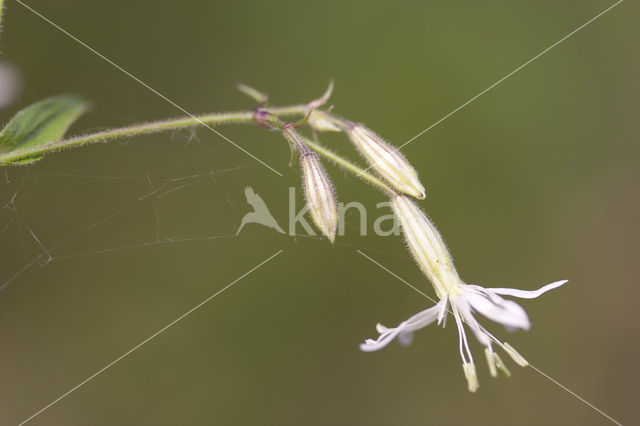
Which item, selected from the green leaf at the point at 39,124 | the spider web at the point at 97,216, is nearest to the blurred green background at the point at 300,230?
the spider web at the point at 97,216

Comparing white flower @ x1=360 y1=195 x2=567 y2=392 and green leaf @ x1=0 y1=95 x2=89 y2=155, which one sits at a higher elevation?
green leaf @ x1=0 y1=95 x2=89 y2=155

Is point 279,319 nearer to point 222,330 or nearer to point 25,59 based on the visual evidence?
point 222,330

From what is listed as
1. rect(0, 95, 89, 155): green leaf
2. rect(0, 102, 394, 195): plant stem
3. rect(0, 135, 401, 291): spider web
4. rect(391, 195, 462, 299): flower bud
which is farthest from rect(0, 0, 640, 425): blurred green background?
rect(391, 195, 462, 299): flower bud

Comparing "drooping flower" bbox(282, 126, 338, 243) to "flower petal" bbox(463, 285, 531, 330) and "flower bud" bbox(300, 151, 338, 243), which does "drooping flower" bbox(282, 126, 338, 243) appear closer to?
"flower bud" bbox(300, 151, 338, 243)

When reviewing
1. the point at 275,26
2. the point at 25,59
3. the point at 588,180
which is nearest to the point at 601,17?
the point at 588,180

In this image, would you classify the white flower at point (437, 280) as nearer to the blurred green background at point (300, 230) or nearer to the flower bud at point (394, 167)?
the flower bud at point (394, 167)
